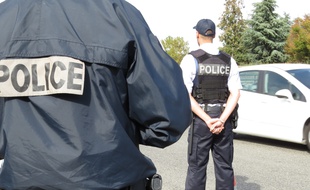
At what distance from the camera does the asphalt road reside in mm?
5801

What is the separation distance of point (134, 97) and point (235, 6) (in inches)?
1876

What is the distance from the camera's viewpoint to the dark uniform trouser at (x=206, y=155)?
4105 mm

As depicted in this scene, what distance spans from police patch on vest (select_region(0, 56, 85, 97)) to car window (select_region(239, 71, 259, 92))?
7193 mm

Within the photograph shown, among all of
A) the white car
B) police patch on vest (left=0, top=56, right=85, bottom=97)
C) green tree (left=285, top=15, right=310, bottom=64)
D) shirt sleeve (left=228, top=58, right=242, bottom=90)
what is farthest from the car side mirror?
green tree (left=285, top=15, right=310, bottom=64)

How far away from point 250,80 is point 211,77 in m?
4.98

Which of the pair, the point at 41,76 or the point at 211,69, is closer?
the point at 41,76

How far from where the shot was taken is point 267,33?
45.3m

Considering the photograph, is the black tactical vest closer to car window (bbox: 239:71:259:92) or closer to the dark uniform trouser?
the dark uniform trouser

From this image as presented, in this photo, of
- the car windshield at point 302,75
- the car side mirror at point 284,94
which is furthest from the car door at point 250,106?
the car windshield at point 302,75

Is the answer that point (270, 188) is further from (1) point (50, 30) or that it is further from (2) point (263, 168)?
(1) point (50, 30)

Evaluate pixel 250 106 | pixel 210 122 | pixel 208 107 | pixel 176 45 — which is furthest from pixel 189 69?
pixel 176 45

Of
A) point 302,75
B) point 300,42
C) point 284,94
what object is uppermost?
point 300,42

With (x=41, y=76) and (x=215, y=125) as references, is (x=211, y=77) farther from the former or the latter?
(x=41, y=76)

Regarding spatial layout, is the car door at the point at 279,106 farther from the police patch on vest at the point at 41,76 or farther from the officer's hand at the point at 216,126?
the police patch on vest at the point at 41,76
